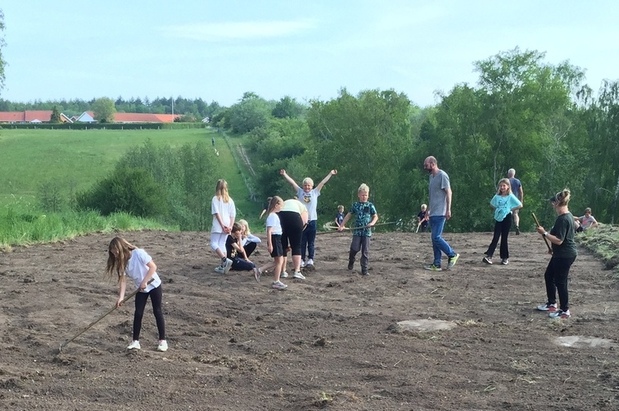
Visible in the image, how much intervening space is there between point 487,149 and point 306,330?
123 ft

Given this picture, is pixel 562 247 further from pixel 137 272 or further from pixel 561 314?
pixel 137 272

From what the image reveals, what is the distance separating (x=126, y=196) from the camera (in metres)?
35.0

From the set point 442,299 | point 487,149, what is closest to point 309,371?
point 442,299

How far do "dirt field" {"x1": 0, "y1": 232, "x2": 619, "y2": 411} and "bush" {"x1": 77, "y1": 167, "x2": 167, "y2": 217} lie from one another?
20798mm

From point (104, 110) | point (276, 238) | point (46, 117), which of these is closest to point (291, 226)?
point (276, 238)

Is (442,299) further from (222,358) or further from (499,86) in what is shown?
(499,86)

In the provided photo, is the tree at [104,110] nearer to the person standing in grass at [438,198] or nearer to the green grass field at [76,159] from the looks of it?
the green grass field at [76,159]

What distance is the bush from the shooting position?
34.7 meters

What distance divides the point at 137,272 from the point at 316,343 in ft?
7.23

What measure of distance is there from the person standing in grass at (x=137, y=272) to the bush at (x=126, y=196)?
1062 inches

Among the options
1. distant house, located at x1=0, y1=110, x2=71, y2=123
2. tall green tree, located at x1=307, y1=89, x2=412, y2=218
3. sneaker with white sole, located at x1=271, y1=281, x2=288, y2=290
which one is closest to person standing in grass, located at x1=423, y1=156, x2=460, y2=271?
sneaker with white sole, located at x1=271, y1=281, x2=288, y2=290

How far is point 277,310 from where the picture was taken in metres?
10.2

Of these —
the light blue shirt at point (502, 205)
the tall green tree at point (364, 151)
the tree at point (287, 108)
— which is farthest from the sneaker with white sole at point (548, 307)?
the tree at point (287, 108)

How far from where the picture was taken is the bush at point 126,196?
34.7 meters
